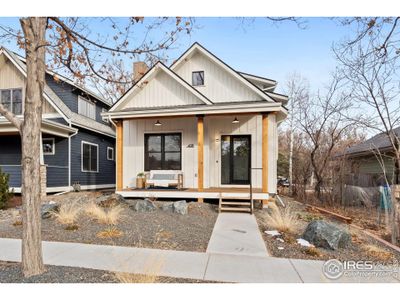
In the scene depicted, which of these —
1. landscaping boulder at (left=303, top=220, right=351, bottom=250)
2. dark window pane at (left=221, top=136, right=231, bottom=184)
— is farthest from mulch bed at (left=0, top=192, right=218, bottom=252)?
dark window pane at (left=221, top=136, right=231, bottom=184)

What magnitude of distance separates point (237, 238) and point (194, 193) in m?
3.78

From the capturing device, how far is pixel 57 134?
11.6 metres

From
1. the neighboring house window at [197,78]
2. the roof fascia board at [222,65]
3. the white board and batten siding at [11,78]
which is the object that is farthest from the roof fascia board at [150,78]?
the white board and batten siding at [11,78]

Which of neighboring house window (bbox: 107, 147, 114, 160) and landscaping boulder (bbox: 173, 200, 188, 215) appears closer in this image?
landscaping boulder (bbox: 173, 200, 188, 215)

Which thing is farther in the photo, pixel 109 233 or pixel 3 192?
pixel 3 192

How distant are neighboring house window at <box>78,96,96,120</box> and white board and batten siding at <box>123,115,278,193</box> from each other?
4.93 meters

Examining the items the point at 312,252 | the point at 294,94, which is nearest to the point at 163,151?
the point at 312,252

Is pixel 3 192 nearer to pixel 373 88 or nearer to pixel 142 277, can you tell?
pixel 142 277

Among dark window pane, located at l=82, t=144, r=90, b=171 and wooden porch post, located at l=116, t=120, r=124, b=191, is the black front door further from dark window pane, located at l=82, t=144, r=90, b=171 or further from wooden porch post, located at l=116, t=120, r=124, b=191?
dark window pane, located at l=82, t=144, r=90, b=171

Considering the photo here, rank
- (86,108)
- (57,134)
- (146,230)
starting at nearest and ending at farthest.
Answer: (146,230)
(57,134)
(86,108)

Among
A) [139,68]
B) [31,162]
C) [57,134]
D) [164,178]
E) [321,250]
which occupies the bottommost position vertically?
[321,250]

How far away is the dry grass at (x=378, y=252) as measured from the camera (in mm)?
4409

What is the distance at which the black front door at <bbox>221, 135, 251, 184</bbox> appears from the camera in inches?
400
